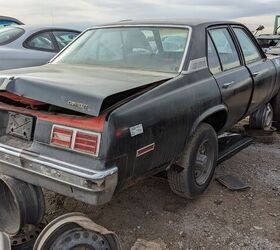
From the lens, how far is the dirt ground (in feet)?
10.8

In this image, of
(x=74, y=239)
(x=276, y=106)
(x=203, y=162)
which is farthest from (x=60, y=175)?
(x=276, y=106)

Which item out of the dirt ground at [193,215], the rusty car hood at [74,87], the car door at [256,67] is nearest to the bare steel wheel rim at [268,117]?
the car door at [256,67]

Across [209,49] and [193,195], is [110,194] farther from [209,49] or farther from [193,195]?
[209,49]

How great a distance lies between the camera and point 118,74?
3.48m

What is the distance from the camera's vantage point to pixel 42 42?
7227mm

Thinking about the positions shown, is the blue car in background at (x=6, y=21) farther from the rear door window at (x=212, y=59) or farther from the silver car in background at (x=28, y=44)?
the rear door window at (x=212, y=59)

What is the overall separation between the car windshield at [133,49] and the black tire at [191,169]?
640 millimetres

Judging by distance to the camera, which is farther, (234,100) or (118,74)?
(234,100)

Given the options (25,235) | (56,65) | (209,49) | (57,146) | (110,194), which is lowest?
(25,235)

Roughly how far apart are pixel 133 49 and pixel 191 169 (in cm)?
129

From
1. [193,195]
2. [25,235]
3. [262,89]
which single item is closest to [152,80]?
[193,195]

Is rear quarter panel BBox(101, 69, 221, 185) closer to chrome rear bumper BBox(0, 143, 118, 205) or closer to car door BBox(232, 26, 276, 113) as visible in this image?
chrome rear bumper BBox(0, 143, 118, 205)

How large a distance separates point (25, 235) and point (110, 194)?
0.84 m

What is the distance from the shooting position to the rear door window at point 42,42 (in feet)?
23.2
